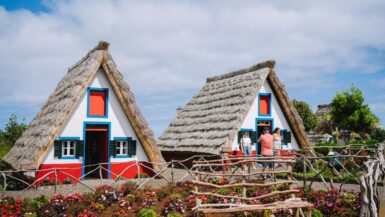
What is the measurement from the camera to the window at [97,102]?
15737mm

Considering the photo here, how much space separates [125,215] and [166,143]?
13.5 metres

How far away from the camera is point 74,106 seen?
49.3ft

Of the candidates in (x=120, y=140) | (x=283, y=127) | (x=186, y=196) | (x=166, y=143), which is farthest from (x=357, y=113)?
(x=186, y=196)

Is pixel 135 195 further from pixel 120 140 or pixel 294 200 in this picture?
pixel 120 140

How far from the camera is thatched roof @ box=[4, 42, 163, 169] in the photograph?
14273 mm

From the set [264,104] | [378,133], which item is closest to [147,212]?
[264,104]

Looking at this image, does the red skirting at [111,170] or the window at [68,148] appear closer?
the red skirting at [111,170]

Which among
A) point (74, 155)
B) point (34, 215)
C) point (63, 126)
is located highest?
point (63, 126)

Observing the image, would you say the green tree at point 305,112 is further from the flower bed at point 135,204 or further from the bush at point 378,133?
the flower bed at point 135,204

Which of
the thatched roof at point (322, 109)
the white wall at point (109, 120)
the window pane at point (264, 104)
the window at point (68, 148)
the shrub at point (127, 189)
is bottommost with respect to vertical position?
the shrub at point (127, 189)

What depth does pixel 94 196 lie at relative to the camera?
10.5 metres

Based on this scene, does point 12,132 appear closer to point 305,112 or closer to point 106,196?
point 106,196

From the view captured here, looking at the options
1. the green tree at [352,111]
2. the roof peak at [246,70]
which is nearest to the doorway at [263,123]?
the roof peak at [246,70]

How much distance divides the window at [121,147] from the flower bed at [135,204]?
5.07 meters
